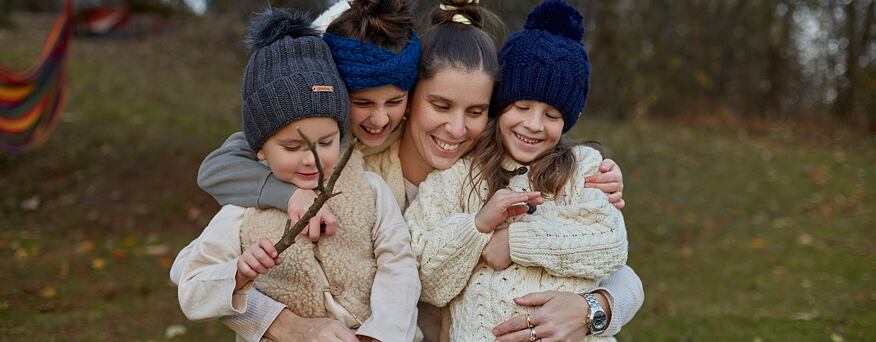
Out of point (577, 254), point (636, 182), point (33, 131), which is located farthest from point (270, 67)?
point (636, 182)

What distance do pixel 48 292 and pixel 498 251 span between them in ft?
13.8

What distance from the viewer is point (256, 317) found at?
2.53 m

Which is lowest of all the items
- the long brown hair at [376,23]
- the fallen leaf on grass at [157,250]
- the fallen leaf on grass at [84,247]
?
the fallen leaf on grass at [84,247]

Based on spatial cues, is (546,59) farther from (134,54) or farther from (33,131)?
(134,54)

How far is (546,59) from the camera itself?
9.21 feet

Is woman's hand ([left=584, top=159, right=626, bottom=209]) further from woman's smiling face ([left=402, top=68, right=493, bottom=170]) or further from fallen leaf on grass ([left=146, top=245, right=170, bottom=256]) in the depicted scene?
fallen leaf on grass ([left=146, top=245, right=170, bottom=256])

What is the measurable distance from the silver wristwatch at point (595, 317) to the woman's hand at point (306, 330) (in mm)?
789

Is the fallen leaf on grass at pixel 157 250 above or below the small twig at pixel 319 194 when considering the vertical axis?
below

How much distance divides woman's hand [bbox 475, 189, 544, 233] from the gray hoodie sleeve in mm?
620

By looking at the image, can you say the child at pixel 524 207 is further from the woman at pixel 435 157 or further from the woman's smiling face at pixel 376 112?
the woman's smiling face at pixel 376 112

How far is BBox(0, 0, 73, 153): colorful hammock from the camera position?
251 inches

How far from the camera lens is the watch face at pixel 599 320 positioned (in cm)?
269

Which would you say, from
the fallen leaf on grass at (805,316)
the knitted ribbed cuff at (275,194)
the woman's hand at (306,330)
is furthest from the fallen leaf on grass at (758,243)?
the knitted ribbed cuff at (275,194)

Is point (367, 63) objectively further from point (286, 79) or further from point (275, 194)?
point (275, 194)
